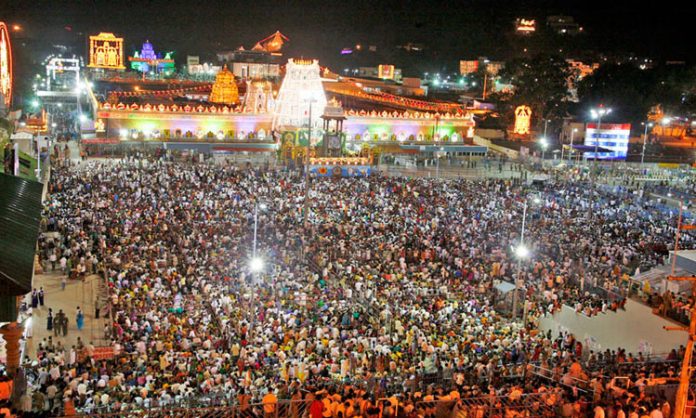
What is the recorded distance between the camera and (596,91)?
7250cm

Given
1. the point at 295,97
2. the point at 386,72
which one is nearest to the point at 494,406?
the point at 295,97

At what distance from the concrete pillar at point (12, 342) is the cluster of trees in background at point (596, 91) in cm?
5971

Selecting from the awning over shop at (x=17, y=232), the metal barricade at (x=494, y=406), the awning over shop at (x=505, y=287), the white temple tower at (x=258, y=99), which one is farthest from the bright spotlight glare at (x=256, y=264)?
the white temple tower at (x=258, y=99)

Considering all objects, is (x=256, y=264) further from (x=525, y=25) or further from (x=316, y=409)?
(x=525, y=25)

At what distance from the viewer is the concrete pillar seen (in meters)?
12.2

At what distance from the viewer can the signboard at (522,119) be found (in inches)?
2559

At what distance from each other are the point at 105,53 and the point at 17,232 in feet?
289

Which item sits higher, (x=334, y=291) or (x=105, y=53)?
(x=105, y=53)

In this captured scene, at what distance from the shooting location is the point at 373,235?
28062 mm

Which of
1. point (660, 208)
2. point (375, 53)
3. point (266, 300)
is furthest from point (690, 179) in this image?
point (375, 53)

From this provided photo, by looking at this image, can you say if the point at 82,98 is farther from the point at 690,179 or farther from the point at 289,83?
the point at 690,179

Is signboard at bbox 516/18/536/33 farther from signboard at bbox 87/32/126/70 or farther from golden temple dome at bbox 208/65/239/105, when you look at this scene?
golden temple dome at bbox 208/65/239/105

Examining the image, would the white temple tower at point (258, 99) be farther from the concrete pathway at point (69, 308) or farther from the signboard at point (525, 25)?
the signboard at point (525, 25)

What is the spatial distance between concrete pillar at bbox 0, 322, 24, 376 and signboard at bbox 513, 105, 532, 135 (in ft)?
189
